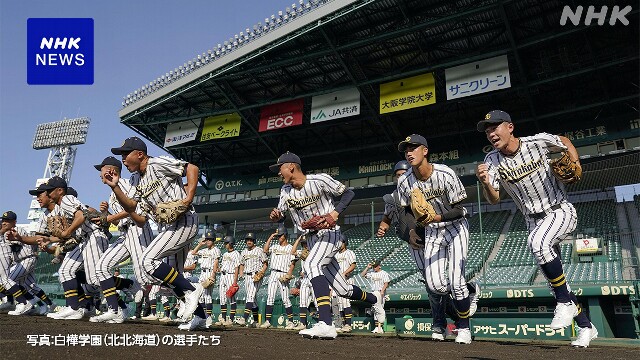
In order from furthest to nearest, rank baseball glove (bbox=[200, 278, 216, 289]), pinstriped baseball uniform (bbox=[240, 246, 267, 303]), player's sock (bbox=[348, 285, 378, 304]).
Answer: pinstriped baseball uniform (bbox=[240, 246, 267, 303]), baseball glove (bbox=[200, 278, 216, 289]), player's sock (bbox=[348, 285, 378, 304])

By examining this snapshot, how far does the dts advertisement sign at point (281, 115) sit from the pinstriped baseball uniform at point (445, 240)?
632 inches

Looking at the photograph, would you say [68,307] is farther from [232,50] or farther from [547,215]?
[232,50]

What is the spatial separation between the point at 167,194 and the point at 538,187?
4.05m

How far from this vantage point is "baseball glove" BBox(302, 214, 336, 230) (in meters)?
4.91

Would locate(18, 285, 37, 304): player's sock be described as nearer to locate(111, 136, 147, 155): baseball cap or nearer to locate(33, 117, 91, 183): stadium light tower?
locate(111, 136, 147, 155): baseball cap

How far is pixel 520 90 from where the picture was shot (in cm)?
1867

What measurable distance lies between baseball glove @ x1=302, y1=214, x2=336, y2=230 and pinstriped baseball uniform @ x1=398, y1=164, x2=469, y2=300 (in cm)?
105

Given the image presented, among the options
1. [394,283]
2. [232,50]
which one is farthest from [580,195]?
[232,50]

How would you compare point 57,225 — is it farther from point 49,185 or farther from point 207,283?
point 207,283

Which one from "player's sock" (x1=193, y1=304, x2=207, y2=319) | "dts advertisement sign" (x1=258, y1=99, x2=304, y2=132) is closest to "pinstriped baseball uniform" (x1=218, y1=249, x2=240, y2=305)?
"player's sock" (x1=193, y1=304, x2=207, y2=319)

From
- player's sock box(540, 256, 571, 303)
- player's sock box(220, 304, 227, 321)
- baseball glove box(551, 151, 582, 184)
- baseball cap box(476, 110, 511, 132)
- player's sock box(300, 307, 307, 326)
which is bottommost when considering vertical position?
player's sock box(220, 304, 227, 321)

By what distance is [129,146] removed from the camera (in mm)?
5172

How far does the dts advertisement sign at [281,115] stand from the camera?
69.0 ft

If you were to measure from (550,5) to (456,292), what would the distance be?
48.2 feet
